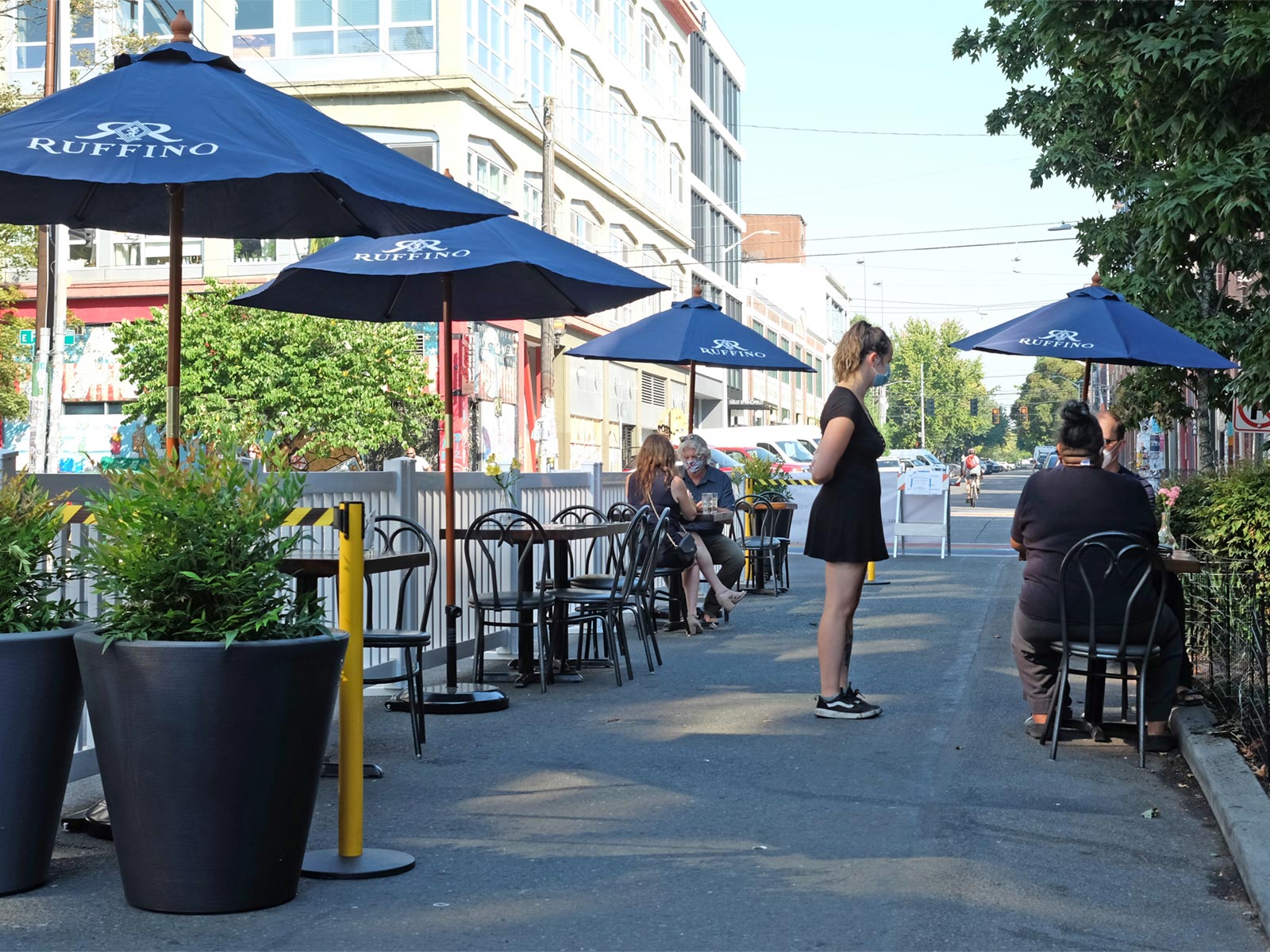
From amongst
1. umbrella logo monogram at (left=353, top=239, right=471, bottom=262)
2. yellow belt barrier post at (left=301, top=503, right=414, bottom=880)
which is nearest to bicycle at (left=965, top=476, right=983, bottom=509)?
umbrella logo monogram at (left=353, top=239, right=471, bottom=262)

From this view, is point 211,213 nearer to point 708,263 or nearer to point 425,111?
point 425,111

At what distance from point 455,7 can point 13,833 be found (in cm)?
3401

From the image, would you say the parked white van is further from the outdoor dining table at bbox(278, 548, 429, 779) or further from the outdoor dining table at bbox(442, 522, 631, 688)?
the outdoor dining table at bbox(278, 548, 429, 779)

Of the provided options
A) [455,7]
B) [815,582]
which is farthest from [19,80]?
[815,582]

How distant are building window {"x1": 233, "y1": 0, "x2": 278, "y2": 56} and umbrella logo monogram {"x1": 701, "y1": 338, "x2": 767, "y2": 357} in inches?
1071

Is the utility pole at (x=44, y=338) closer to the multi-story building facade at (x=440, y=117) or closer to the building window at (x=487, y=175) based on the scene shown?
the multi-story building facade at (x=440, y=117)

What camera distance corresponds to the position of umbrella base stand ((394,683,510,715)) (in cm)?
829

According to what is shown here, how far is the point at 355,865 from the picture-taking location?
16.3ft

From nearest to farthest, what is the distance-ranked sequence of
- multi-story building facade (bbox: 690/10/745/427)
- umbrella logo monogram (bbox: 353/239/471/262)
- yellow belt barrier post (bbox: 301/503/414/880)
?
yellow belt barrier post (bbox: 301/503/414/880)
umbrella logo monogram (bbox: 353/239/471/262)
multi-story building facade (bbox: 690/10/745/427)

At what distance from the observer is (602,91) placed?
49281mm

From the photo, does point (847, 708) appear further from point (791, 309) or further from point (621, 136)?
point (791, 309)

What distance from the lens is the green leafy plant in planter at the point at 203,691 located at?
4309mm

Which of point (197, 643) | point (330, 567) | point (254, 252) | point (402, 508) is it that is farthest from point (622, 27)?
point (197, 643)

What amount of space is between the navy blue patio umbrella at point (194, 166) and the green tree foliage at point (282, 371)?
72.7 feet
